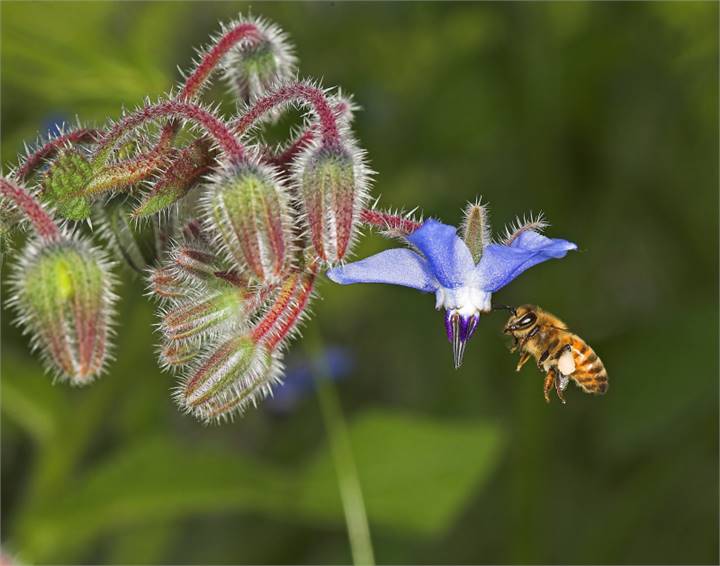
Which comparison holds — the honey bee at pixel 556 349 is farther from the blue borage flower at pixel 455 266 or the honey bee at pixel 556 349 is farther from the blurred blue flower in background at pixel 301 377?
the blurred blue flower in background at pixel 301 377

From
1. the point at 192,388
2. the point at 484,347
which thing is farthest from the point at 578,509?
the point at 192,388

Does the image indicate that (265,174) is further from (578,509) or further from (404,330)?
→ (578,509)

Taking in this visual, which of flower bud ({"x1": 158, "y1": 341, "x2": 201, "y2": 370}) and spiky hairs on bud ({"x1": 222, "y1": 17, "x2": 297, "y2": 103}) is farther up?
spiky hairs on bud ({"x1": 222, "y1": 17, "x2": 297, "y2": 103})

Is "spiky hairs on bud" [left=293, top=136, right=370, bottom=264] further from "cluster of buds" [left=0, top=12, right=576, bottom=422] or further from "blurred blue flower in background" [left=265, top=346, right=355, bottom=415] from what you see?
"blurred blue flower in background" [left=265, top=346, right=355, bottom=415]

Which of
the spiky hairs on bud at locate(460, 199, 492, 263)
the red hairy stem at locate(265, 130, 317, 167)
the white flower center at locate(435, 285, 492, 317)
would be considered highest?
the red hairy stem at locate(265, 130, 317, 167)

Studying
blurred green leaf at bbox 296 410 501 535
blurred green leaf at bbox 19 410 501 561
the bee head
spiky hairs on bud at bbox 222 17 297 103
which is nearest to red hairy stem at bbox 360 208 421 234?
spiky hairs on bud at bbox 222 17 297 103
